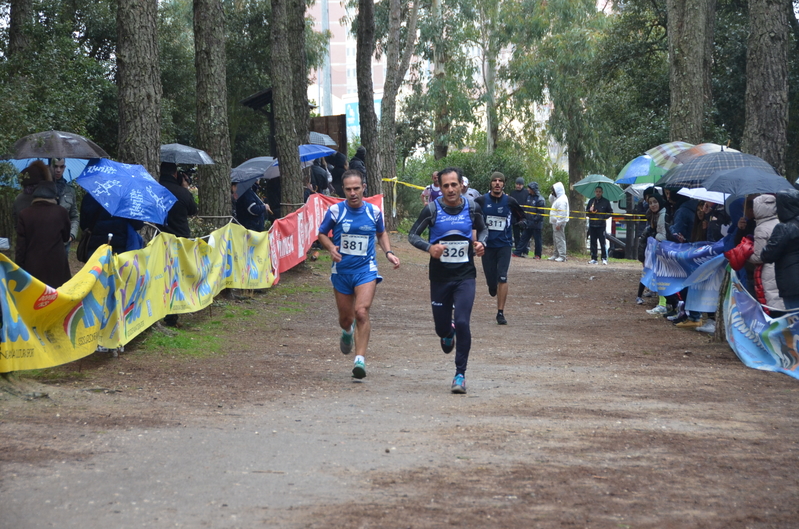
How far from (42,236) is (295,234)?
9352 millimetres

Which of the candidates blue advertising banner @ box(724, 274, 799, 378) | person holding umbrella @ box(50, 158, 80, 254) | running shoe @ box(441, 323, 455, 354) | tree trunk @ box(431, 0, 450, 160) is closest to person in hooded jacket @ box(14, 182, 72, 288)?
person holding umbrella @ box(50, 158, 80, 254)

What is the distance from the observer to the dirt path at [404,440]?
505 cm

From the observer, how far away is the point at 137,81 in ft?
38.4

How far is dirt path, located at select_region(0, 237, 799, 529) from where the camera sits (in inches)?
199

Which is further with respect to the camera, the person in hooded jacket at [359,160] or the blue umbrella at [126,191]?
the person in hooded jacket at [359,160]

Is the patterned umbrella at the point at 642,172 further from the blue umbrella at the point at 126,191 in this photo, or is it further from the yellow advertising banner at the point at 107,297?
the blue umbrella at the point at 126,191

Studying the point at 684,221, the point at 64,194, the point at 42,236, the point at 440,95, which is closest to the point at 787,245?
the point at 684,221

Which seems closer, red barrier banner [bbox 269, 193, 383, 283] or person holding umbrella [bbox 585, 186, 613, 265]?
red barrier banner [bbox 269, 193, 383, 283]

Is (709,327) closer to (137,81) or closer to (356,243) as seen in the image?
(356,243)

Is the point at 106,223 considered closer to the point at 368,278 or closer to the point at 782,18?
the point at 368,278

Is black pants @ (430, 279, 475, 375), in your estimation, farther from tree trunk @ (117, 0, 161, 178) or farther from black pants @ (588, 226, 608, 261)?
black pants @ (588, 226, 608, 261)

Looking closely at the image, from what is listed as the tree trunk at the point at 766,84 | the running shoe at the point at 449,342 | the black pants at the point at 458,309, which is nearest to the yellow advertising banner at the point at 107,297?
the black pants at the point at 458,309

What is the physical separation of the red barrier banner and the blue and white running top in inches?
275

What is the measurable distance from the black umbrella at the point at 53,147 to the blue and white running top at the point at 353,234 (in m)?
3.68
